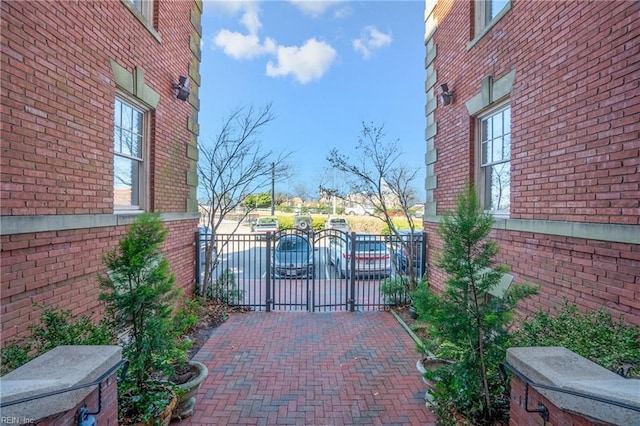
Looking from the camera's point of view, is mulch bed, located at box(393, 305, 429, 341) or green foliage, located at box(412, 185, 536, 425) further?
mulch bed, located at box(393, 305, 429, 341)

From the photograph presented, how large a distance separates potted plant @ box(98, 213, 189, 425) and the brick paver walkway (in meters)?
0.63

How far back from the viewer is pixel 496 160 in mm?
4809

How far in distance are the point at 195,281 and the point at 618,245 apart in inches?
278

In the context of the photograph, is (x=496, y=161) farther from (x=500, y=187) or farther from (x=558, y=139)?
(x=558, y=139)

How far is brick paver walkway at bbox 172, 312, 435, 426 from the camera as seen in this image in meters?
3.21

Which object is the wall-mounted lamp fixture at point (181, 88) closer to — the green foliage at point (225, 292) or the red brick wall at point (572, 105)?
the green foliage at point (225, 292)

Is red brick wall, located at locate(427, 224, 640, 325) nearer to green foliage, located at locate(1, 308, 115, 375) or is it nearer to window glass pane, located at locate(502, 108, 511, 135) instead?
window glass pane, located at locate(502, 108, 511, 135)

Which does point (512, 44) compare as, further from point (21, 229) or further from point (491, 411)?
point (21, 229)

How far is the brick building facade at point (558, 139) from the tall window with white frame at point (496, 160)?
0.02 metres

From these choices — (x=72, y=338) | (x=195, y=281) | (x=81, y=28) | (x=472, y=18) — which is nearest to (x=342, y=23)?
(x=472, y=18)

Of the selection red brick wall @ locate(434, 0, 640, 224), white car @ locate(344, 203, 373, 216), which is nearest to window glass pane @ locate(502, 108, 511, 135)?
red brick wall @ locate(434, 0, 640, 224)

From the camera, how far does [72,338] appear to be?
102 inches

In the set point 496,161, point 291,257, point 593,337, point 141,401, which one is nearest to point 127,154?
point 141,401

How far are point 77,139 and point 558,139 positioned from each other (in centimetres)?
546
